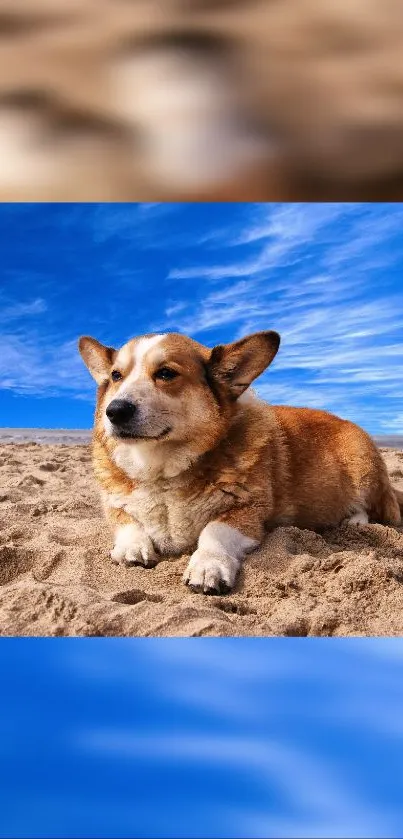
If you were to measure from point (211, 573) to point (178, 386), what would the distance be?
0.73 metres

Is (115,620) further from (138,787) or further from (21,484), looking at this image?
(21,484)

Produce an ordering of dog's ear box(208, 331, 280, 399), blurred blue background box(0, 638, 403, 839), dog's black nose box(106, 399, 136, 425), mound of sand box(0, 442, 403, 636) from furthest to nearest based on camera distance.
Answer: dog's ear box(208, 331, 280, 399)
dog's black nose box(106, 399, 136, 425)
mound of sand box(0, 442, 403, 636)
blurred blue background box(0, 638, 403, 839)

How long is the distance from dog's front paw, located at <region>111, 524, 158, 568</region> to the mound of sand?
5cm

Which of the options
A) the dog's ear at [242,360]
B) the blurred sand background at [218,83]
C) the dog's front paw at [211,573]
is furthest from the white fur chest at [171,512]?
the blurred sand background at [218,83]

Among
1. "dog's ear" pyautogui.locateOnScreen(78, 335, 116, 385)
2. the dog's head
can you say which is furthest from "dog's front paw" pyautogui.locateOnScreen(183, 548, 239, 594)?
"dog's ear" pyautogui.locateOnScreen(78, 335, 116, 385)

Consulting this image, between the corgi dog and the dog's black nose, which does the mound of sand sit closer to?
A: the corgi dog

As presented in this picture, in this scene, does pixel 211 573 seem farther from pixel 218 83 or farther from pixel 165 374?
pixel 218 83

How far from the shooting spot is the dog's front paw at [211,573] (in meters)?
2.49

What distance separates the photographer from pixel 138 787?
125 centimetres

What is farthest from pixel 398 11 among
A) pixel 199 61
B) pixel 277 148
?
pixel 277 148

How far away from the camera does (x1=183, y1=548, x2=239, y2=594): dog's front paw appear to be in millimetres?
2492

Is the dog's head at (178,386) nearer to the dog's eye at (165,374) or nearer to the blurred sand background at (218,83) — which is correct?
the dog's eye at (165,374)

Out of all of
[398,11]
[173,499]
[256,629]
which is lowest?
[256,629]

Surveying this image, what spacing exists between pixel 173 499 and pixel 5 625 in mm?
892
